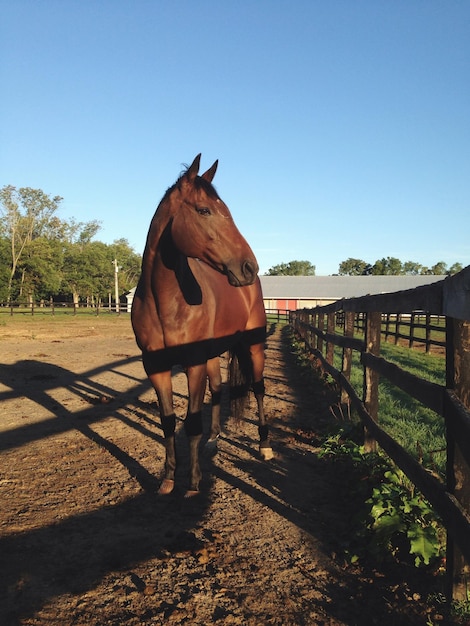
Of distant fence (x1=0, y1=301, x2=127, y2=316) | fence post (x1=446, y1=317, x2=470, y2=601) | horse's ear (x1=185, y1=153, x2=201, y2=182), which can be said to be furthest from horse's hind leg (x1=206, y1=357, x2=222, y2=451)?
distant fence (x1=0, y1=301, x2=127, y2=316)

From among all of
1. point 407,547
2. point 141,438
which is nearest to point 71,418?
point 141,438

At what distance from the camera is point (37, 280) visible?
196 feet

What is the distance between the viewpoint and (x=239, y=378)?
5.46 m

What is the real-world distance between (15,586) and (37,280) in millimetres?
63078

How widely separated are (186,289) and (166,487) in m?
1.59

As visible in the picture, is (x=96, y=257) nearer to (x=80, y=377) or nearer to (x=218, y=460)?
(x=80, y=377)

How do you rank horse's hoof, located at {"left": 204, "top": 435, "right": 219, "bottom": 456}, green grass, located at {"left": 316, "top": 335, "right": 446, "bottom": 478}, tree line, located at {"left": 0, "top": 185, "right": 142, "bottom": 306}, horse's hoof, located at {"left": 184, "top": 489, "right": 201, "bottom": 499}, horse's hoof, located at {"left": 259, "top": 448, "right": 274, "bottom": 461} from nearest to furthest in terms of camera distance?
horse's hoof, located at {"left": 184, "top": 489, "right": 201, "bottom": 499}, green grass, located at {"left": 316, "top": 335, "right": 446, "bottom": 478}, horse's hoof, located at {"left": 259, "top": 448, "right": 274, "bottom": 461}, horse's hoof, located at {"left": 204, "top": 435, "right": 219, "bottom": 456}, tree line, located at {"left": 0, "top": 185, "right": 142, "bottom": 306}

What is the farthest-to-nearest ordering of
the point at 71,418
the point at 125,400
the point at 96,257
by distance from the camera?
the point at 96,257
the point at 125,400
the point at 71,418

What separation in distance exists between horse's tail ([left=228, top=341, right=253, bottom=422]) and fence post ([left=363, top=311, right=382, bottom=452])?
158 centimetres

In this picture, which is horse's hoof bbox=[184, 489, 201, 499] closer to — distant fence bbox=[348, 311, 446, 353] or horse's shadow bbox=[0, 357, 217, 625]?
horse's shadow bbox=[0, 357, 217, 625]

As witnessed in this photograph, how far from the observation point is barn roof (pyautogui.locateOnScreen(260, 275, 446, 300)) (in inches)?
2591

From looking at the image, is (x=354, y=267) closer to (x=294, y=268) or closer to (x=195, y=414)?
(x=294, y=268)

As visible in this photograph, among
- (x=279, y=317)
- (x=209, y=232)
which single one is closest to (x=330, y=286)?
(x=279, y=317)

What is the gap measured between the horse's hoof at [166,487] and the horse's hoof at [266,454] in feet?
3.70
